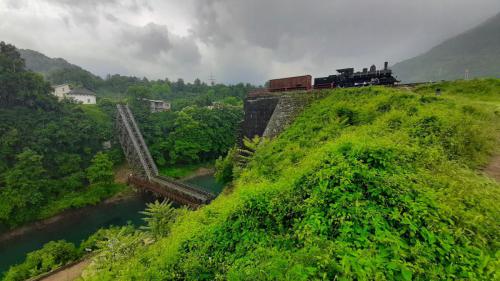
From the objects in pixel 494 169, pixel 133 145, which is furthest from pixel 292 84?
pixel 133 145

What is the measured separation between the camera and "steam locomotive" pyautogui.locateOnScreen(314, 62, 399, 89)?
57.2 ft

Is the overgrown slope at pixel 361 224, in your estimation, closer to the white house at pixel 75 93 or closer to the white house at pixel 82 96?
the white house at pixel 82 96

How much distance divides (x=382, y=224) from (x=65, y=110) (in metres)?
37.9

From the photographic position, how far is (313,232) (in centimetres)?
414

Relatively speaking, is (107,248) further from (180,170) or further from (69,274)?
(180,170)

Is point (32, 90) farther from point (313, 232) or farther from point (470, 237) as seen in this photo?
point (470, 237)

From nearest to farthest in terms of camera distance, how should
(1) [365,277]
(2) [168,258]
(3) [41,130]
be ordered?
(1) [365,277]
(2) [168,258]
(3) [41,130]

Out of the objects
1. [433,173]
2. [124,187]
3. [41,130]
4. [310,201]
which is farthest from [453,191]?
[41,130]

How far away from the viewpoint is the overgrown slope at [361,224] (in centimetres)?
321

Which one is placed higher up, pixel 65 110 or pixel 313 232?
pixel 65 110

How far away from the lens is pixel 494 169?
6.78m

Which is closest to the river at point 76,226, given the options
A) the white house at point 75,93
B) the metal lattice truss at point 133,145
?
the metal lattice truss at point 133,145

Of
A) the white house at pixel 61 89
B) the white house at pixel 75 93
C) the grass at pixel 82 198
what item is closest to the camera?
the grass at pixel 82 198

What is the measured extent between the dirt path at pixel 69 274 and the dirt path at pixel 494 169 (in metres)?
17.1
